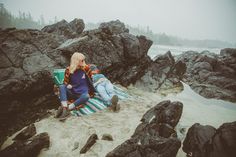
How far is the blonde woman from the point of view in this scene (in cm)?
656

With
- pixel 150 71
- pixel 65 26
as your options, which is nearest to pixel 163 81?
pixel 150 71

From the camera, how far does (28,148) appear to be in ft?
13.7

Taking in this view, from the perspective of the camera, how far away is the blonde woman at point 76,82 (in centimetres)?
656

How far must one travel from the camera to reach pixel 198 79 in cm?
1271

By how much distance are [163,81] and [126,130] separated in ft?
20.7

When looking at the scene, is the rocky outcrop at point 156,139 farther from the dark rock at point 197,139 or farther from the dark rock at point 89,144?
the dark rock at point 89,144

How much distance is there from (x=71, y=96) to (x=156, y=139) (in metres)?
3.86

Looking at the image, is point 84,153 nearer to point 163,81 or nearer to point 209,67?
point 163,81

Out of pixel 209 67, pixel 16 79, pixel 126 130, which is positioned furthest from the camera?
pixel 209 67

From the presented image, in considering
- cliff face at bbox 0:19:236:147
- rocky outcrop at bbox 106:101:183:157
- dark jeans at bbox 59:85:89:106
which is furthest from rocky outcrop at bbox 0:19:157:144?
rocky outcrop at bbox 106:101:183:157

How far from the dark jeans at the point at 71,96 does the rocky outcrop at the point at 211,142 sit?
3686mm

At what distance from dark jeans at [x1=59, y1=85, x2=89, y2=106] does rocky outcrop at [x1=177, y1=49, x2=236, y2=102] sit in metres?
6.71

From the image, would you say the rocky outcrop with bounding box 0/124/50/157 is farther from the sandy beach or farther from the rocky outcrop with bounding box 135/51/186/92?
the rocky outcrop with bounding box 135/51/186/92

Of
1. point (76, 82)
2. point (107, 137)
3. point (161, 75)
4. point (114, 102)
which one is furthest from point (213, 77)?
point (107, 137)
